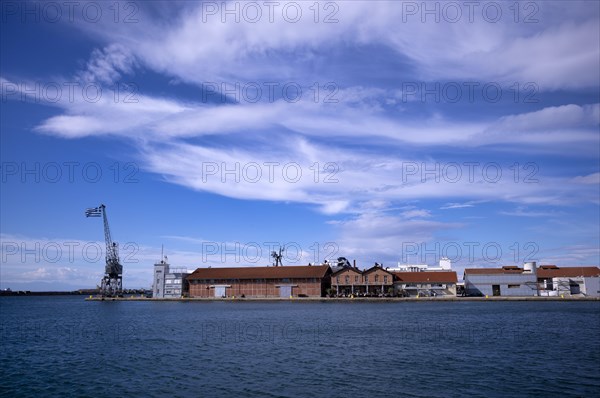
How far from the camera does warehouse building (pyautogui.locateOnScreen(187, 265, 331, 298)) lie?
4523 inches

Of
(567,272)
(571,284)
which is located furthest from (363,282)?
(567,272)

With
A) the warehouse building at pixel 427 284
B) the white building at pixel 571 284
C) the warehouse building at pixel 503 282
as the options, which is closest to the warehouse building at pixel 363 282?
the warehouse building at pixel 427 284

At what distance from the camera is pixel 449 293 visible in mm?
112812

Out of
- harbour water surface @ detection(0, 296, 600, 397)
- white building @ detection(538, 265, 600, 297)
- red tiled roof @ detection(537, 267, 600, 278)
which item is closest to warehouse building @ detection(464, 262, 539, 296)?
white building @ detection(538, 265, 600, 297)

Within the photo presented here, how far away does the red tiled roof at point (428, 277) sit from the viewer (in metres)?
114

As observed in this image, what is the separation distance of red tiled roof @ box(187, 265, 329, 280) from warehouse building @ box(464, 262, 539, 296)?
34790mm

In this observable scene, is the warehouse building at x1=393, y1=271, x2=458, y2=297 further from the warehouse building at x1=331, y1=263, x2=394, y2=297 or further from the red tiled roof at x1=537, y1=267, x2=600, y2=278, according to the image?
the red tiled roof at x1=537, y1=267, x2=600, y2=278

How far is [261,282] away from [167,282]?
26817mm

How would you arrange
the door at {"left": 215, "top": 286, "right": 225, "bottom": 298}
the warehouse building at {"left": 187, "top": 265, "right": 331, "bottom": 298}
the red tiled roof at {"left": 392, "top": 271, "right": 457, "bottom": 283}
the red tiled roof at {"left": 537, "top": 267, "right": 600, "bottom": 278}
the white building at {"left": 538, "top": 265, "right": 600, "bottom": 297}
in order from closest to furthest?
the white building at {"left": 538, "top": 265, "right": 600, "bottom": 297} < the red tiled roof at {"left": 392, "top": 271, "right": 457, "bottom": 283} < the warehouse building at {"left": 187, "top": 265, "right": 331, "bottom": 298} < the red tiled roof at {"left": 537, "top": 267, "right": 600, "bottom": 278} < the door at {"left": 215, "top": 286, "right": 225, "bottom": 298}

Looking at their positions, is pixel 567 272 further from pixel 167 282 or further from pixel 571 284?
pixel 167 282

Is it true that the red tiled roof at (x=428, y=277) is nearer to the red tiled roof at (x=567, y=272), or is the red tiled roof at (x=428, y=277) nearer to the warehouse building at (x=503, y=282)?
the warehouse building at (x=503, y=282)

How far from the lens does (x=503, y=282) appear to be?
110875 mm

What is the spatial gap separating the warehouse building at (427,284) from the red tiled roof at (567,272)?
23.1 m

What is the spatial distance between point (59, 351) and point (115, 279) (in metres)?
115
